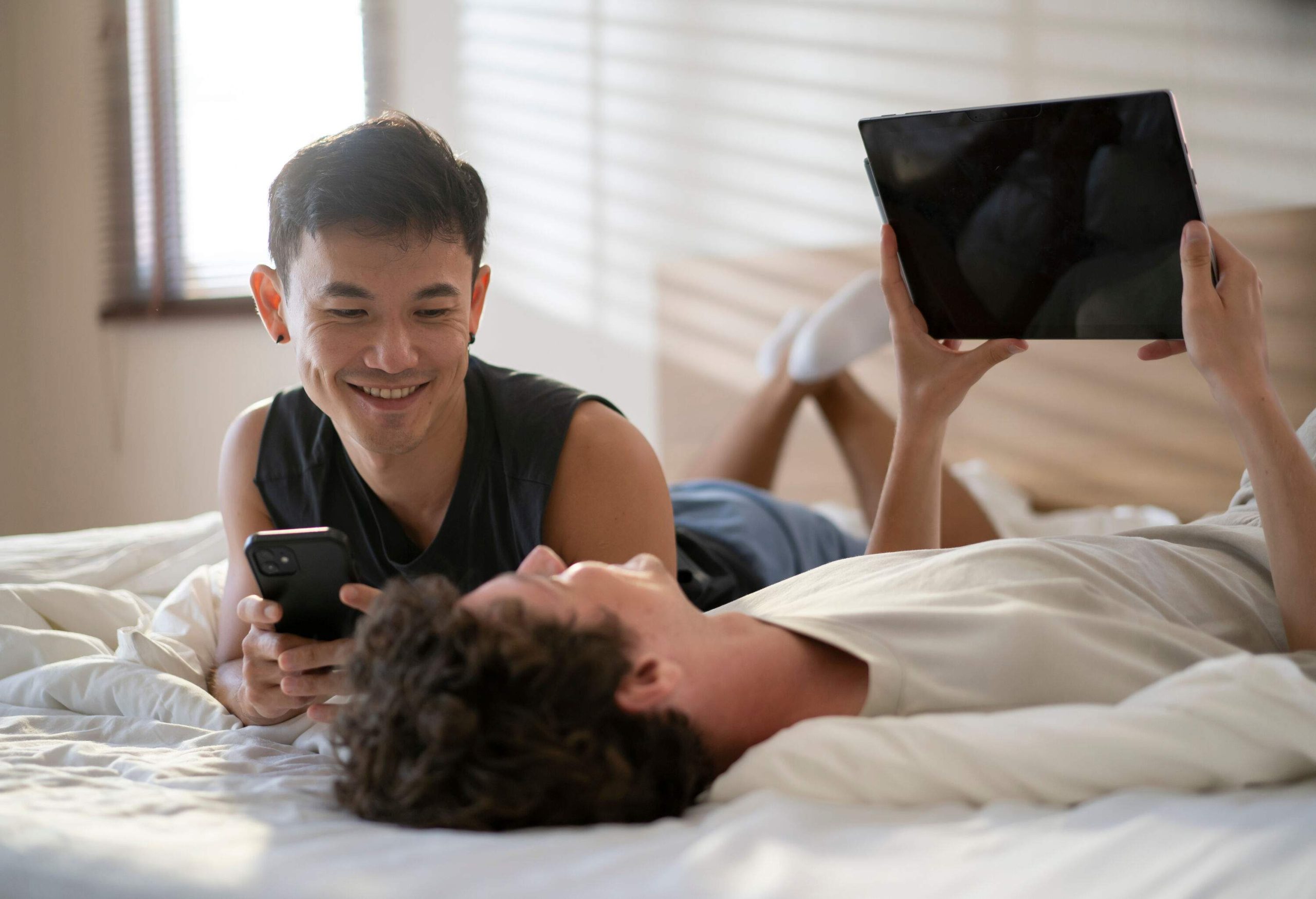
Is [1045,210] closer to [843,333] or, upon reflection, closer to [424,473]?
[424,473]

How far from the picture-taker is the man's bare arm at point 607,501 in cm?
124

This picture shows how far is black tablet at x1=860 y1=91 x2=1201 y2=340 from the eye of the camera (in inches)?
38.4

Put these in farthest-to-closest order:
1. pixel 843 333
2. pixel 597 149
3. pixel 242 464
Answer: pixel 597 149 → pixel 843 333 → pixel 242 464

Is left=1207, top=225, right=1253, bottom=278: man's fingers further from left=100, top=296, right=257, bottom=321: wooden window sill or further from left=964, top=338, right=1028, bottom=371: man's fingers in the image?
left=100, top=296, right=257, bottom=321: wooden window sill

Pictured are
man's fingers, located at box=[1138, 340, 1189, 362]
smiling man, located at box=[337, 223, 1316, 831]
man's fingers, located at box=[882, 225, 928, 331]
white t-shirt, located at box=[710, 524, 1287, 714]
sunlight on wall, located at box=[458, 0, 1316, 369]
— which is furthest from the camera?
sunlight on wall, located at box=[458, 0, 1316, 369]

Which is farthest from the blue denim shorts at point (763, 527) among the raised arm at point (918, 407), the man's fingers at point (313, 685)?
the man's fingers at point (313, 685)

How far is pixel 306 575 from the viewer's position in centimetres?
98

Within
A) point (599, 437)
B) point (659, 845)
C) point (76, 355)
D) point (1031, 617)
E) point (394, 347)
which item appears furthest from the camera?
point (76, 355)

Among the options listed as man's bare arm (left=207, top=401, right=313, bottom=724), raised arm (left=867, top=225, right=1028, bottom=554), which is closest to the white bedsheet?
man's bare arm (left=207, top=401, right=313, bottom=724)

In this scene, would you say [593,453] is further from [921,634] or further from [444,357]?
[921,634]

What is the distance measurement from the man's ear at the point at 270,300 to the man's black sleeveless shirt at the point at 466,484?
0.37 ft

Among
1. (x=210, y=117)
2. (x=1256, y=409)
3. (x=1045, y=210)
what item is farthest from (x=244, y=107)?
(x=1256, y=409)

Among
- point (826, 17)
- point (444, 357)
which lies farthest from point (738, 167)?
point (444, 357)

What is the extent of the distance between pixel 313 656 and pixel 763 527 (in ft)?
2.98
